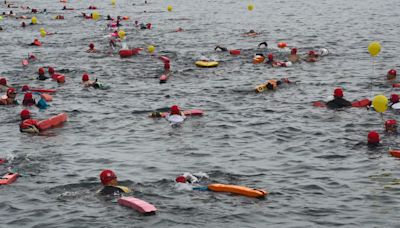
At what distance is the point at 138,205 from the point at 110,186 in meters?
1.55

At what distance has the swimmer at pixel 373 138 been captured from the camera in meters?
18.9

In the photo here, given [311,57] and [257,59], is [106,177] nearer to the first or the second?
[257,59]

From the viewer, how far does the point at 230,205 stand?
15.0m

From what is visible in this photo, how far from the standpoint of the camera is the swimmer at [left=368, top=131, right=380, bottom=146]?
18.9 m

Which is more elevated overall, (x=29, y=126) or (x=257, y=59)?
(x=257, y=59)

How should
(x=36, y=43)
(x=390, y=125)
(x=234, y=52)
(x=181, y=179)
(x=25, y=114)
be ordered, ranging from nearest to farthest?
(x=181, y=179)
(x=390, y=125)
(x=25, y=114)
(x=234, y=52)
(x=36, y=43)

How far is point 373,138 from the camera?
18938 mm

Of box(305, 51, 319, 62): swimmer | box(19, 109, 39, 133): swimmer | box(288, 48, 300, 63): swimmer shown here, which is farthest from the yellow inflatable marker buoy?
box(19, 109, 39, 133): swimmer

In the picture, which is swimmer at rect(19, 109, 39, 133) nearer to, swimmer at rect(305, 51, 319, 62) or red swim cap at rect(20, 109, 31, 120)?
red swim cap at rect(20, 109, 31, 120)

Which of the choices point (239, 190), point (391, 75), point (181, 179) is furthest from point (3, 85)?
point (391, 75)

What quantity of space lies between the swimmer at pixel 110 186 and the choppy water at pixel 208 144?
36 cm

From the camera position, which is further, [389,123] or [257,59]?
[257,59]

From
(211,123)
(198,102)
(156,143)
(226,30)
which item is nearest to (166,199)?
(156,143)

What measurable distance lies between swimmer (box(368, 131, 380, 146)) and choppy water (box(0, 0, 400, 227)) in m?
0.39
